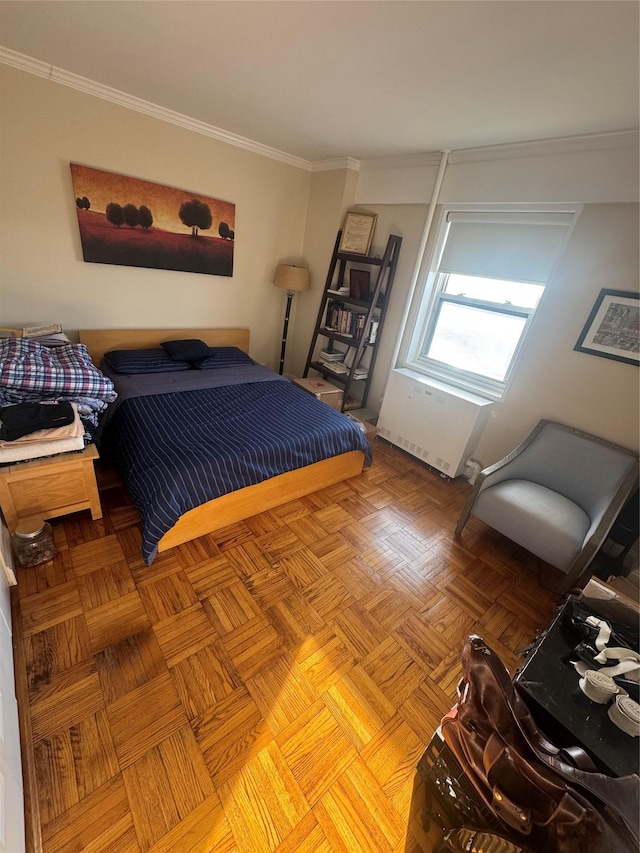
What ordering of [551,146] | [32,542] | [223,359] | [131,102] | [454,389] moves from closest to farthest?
[32,542], [551,146], [131,102], [454,389], [223,359]

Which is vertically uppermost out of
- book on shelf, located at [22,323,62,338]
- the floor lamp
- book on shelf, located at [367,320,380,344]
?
the floor lamp

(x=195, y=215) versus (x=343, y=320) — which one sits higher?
(x=195, y=215)

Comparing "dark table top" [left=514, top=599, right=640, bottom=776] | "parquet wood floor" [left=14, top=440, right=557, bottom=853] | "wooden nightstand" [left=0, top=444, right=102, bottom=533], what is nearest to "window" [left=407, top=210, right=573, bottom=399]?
"parquet wood floor" [left=14, top=440, right=557, bottom=853]

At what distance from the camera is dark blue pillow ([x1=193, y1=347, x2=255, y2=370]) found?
3.09 meters

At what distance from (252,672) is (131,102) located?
3.61 metres

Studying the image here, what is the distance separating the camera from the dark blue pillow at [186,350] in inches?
117

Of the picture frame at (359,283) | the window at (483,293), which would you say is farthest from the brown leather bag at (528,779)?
the picture frame at (359,283)

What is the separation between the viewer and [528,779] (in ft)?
2.32

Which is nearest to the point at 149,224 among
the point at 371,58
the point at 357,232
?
the point at 357,232

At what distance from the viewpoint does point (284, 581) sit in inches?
71.9

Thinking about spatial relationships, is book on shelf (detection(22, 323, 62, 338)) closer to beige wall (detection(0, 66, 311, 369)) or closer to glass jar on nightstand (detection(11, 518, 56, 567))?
beige wall (detection(0, 66, 311, 369))

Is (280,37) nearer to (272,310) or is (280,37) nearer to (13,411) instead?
(13,411)

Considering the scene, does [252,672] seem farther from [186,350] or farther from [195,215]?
[195,215]

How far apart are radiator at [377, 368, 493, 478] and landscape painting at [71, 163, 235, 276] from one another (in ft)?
6.81
